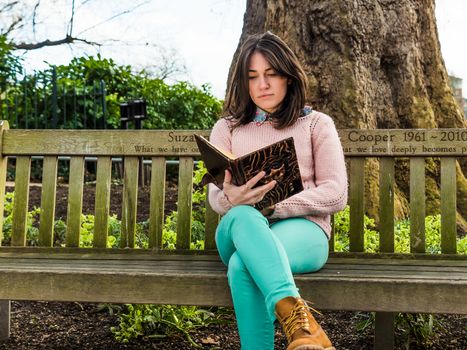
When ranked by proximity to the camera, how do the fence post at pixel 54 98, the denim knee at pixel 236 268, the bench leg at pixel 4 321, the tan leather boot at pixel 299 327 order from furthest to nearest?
the fence post at pixel 54 98, the bench leg at pixel 4 321, the denim knee at pixel 236 268, the tan leather boot at pixel 299 327

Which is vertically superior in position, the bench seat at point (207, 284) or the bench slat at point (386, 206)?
the bench slat at point (386, 206)

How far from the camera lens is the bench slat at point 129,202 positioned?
3.29 metres

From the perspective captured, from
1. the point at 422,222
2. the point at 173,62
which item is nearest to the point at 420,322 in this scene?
the point at 422,222

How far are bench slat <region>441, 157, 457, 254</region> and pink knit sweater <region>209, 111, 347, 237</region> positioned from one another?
0.66 metres

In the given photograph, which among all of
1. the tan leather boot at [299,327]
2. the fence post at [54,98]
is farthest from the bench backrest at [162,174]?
the fence post at [54,98]

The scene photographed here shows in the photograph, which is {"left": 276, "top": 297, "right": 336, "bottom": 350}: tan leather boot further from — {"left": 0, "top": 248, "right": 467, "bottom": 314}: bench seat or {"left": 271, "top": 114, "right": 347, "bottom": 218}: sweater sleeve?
{"left": 271, "top": 114, "right": 347, "bottom": 218}: sweater sleeve

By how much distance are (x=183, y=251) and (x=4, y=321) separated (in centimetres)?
104

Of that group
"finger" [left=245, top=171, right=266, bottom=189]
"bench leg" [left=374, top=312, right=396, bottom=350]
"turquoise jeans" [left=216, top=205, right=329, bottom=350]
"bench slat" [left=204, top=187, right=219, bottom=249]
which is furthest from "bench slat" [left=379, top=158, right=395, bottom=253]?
"finger" [left=245, top=171, right=266, bottom=189]

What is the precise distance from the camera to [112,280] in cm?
251

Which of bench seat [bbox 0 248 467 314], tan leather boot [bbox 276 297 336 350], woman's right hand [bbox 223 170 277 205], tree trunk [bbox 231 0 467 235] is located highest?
Result: tree trunk [bbox 231 0 467 235]

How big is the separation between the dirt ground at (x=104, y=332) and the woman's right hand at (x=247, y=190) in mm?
1083

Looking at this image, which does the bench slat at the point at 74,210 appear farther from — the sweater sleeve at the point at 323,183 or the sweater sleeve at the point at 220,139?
the sweater sleeve at the point at 323,183

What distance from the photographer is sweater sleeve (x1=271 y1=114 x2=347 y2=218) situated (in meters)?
2.63

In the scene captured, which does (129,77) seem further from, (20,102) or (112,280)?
(112,280)
